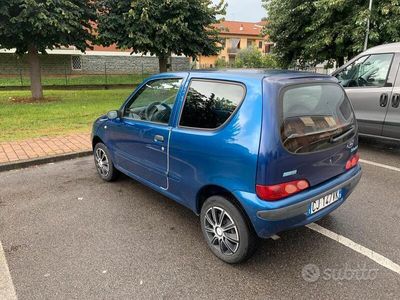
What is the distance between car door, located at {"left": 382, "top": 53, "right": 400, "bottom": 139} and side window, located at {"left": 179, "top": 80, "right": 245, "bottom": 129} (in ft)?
12.9

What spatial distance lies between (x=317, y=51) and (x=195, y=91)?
11.8 m

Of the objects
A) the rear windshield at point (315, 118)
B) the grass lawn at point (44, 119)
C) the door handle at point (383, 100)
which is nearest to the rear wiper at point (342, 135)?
the rear windshield at point (315, 118)

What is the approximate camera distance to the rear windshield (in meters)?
2.60

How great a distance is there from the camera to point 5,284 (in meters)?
2.61

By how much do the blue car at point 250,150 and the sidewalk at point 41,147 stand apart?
10.1 ft

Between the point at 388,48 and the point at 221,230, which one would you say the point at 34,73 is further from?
the point at 221,230

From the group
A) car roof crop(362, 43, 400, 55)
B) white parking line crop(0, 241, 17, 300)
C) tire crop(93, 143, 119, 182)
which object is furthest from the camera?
car roof crop(362, 43, 400, 55)

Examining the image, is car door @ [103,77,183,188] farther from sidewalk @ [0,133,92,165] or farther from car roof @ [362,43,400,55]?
car roof @ [362,43,400,55]

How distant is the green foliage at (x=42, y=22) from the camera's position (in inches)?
429

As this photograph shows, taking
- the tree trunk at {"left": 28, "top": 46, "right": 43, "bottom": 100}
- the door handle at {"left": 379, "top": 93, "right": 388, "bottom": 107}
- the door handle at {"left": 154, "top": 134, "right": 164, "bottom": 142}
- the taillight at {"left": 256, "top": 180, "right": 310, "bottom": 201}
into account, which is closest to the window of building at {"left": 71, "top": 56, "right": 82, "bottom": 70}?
the tree trunk at {"left": 28, "top": 46, "right": 43, "bottom": 100}

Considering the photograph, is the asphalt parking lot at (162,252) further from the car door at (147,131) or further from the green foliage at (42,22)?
the green foliage at (42,22)

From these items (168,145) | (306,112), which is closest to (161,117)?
(168,145)

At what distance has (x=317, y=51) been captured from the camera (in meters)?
13.4

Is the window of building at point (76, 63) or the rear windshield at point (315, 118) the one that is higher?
the window of building at point (76, 63)
